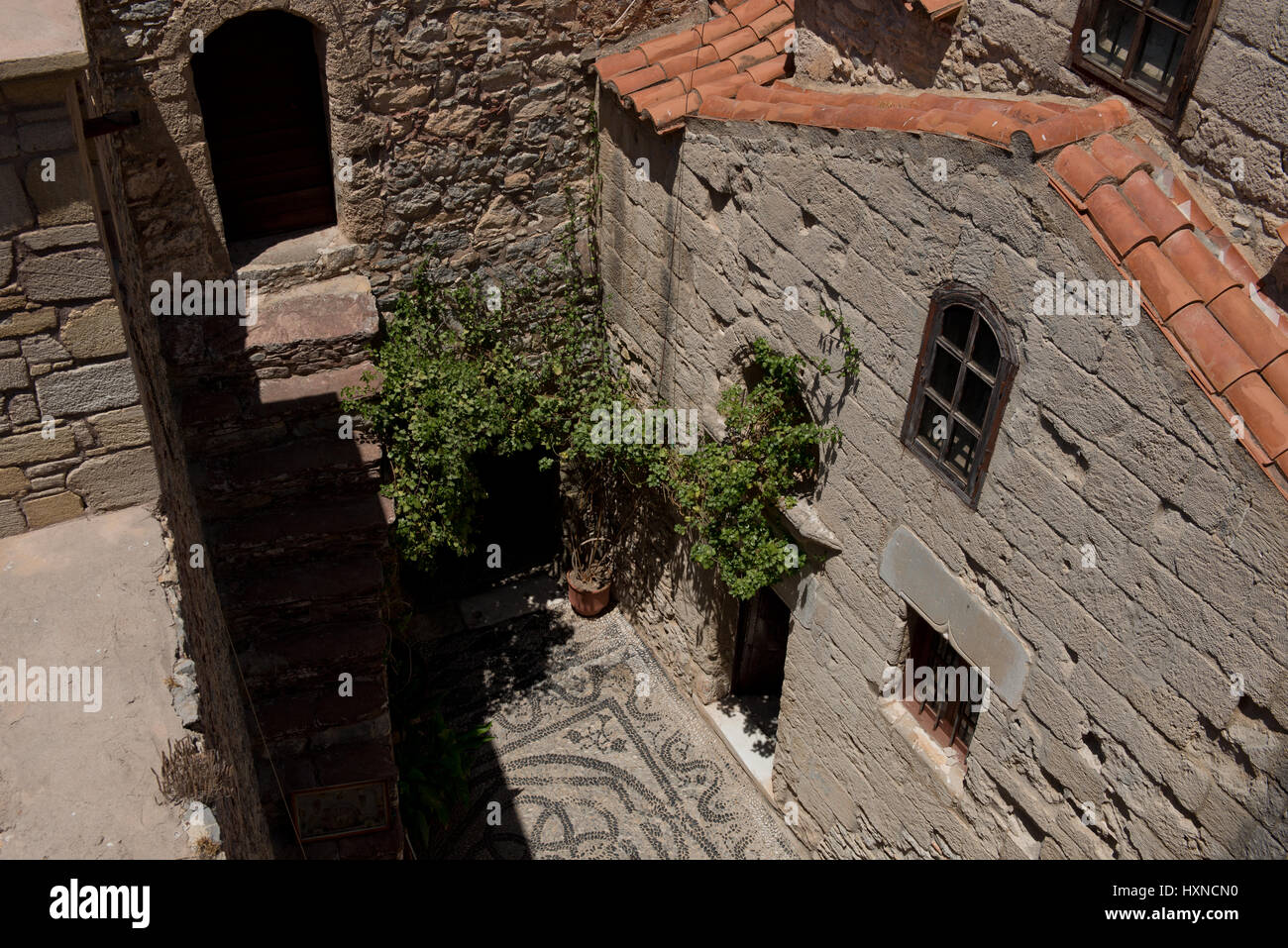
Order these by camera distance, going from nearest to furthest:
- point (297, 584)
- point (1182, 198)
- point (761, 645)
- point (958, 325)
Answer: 1. point (1182, 198)
2. point (958, 325)
3. point (297, 584)
4. point (761, 645)

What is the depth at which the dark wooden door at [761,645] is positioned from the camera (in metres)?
8.95

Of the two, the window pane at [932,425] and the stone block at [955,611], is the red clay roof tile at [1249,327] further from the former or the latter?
the stone block at [955,611]

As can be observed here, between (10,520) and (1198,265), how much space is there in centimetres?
489

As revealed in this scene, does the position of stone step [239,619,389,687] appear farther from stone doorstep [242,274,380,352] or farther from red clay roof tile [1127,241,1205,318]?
red clay roof tile [1127,241,1205,318]

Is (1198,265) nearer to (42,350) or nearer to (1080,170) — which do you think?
(1080,170)

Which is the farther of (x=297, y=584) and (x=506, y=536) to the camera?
(x=506, y=536)

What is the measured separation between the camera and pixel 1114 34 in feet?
16.6

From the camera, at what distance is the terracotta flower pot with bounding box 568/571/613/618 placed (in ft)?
32.7

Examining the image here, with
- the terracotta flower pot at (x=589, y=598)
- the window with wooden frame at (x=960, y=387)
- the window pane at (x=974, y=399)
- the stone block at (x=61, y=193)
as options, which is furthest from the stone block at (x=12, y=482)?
the terracotta flower pot at (x=589, y=598)

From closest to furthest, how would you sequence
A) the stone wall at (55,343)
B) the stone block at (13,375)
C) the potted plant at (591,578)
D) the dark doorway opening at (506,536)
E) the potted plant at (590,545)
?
the stone wall at (55,343) < the stone block at (13,375) < the potted plant at (590,545) < the potted plant at (591,578) < the dark doorway opening at (506,536)

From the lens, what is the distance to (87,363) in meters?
4.60

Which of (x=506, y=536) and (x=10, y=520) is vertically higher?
(x=10, y=520)

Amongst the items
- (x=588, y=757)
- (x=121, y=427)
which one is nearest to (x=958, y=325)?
(x=121, y=427)

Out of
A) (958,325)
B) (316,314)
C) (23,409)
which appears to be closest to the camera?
(23,409)
